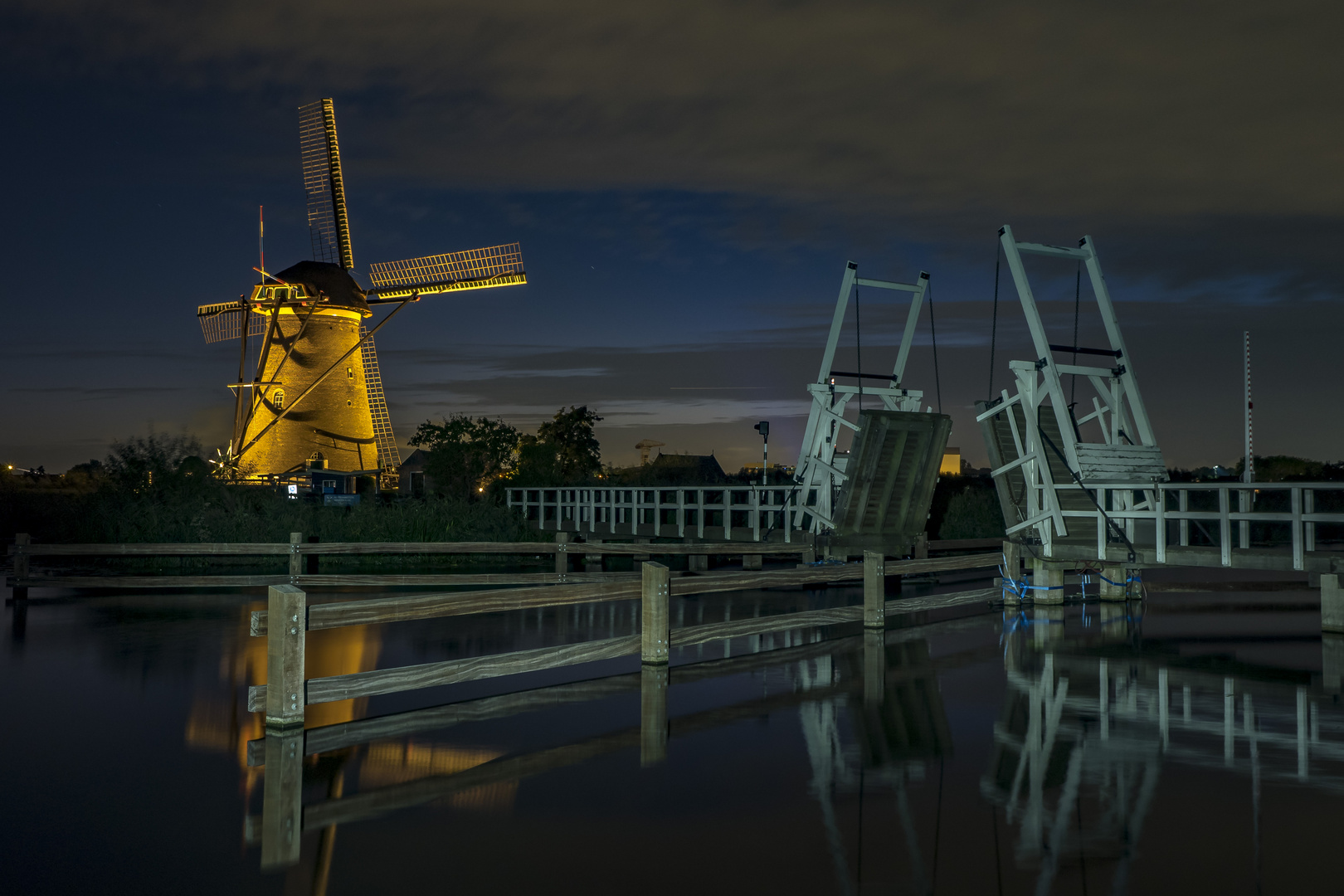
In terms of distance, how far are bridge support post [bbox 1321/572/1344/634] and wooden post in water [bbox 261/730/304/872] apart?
41.8 ft

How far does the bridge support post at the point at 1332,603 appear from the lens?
539 inches

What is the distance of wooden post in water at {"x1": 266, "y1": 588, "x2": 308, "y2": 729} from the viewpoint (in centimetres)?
792

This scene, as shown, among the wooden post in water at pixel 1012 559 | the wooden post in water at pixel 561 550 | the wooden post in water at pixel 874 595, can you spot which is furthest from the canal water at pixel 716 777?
the wooden post in water at pixel 561 550

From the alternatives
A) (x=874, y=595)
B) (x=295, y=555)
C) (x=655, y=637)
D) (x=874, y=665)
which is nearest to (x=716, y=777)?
(x=655, y=637)

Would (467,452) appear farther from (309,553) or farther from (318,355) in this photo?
(309,553)

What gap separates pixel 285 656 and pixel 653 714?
3.08 m

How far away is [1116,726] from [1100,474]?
857 centimetres

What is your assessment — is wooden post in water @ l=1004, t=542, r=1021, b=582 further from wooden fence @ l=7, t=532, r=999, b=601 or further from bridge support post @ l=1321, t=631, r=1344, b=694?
wooden fence @ l=7, t=532, r=999, b=601

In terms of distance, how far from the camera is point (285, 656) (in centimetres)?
802

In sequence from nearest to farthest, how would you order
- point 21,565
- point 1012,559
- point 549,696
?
point 549,696 → point 1012,559 → point 21,565

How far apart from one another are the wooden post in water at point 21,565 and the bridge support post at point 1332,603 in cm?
2108

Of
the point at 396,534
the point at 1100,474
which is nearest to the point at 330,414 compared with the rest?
the point at 396,534

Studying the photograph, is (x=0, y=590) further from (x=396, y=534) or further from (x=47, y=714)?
(x=47, y=714)

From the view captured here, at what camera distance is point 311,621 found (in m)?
8.22
